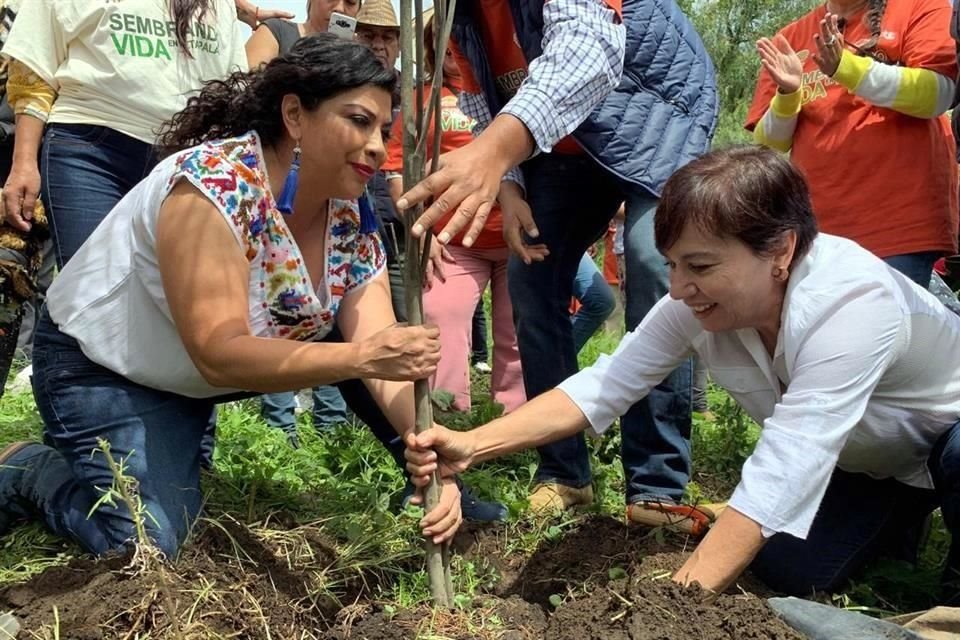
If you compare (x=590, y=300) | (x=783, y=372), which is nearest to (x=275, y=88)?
(x=783, y=372)

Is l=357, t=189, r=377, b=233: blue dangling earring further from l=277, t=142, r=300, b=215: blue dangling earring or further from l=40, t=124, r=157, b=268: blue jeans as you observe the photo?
l=40, t=124, r=157, b=268: blue jeans

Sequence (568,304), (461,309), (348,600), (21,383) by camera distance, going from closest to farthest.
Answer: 1. (348,600)
2. (568,304)
3. (461,309)
4. (21,383)

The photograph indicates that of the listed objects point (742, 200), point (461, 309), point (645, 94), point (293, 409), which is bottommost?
point (293, 409)

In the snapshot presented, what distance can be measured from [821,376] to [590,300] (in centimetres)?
273

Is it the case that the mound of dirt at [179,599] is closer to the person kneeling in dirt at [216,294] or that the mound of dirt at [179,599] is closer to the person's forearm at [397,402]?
the person kneeling in dirt at [216,294]

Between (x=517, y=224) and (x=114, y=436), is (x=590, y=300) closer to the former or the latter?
(x=517, y=224)

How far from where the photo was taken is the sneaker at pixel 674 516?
283cm

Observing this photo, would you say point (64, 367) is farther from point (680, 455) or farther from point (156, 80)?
point (680, 455)

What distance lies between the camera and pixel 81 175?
334 centimetres

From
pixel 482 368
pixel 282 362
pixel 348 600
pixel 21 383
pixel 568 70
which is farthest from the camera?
pixel 482 368

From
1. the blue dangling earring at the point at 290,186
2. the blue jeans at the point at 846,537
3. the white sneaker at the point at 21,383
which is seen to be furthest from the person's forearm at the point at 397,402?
the white sneaker at the point at 21,383

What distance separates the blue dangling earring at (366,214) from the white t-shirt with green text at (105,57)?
1017 mm

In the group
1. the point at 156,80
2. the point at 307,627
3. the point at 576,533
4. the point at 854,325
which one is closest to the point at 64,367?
the point at 307,627

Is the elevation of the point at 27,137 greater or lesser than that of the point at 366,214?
greater
